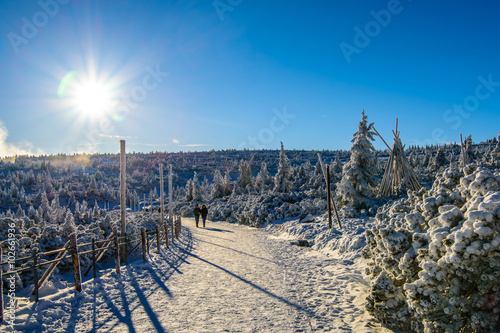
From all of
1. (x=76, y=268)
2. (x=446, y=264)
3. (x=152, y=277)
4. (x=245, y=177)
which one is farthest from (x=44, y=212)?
(x=446, y=264)

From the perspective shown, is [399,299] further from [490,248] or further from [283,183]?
[283,183]

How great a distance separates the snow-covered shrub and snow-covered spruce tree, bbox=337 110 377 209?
12.2 metres

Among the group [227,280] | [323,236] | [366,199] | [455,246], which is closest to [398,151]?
[366,199]

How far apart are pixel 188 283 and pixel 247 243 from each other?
7.59 metres

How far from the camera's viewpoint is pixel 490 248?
3.42m

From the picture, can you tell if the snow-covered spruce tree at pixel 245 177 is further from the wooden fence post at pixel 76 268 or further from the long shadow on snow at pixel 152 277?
the wooden fence post at pixel 76 268

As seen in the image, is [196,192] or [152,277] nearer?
[152,277]

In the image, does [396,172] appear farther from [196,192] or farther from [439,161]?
[196,192]

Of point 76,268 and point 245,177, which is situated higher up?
point 245,177

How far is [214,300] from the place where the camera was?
6.53 metres

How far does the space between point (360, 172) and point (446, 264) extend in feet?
46.6

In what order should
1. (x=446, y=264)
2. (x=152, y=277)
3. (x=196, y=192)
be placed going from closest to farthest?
(x=446, y=264)
(x=152, y=277)
(x=196, y=192)

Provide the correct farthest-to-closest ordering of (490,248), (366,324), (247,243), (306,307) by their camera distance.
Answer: (247,243) → (306,307) → (366,324) → (490,248)

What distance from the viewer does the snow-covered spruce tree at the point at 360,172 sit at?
17172 mm
